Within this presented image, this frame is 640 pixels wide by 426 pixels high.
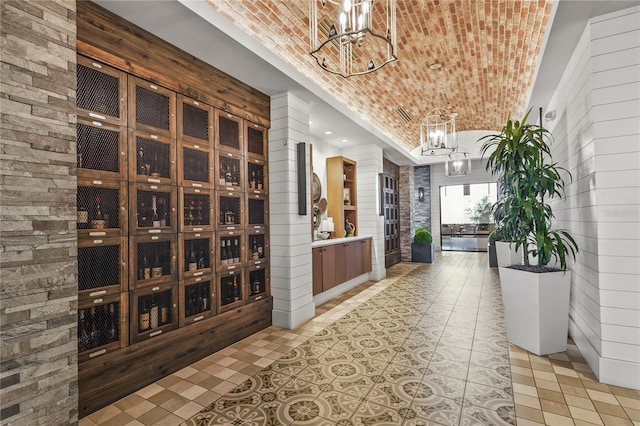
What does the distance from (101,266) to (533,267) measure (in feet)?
12.7

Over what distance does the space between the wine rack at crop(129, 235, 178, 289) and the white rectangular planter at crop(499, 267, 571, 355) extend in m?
3.29

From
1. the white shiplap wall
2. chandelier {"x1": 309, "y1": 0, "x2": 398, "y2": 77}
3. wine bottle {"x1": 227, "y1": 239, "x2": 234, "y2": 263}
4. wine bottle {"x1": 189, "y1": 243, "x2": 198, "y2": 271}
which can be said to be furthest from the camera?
the white shiplap wall

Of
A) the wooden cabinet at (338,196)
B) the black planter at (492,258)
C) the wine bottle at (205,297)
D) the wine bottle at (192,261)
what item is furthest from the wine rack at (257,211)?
the black planter at (492,258)

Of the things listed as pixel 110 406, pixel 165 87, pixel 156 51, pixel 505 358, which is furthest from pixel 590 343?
pixel 156 51

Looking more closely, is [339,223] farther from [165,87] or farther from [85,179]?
[85,179]

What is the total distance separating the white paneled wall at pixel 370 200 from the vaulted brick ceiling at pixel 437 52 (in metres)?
0.78

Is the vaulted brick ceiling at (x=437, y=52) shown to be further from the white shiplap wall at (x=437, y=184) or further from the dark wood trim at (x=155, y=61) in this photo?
the white shiplap wall at (x=437, y=184)

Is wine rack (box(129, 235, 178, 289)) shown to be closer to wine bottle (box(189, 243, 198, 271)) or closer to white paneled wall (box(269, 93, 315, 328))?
wine bottle (box(189, 243, 198, 271))

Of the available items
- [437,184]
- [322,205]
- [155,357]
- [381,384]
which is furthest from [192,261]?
[437,184]

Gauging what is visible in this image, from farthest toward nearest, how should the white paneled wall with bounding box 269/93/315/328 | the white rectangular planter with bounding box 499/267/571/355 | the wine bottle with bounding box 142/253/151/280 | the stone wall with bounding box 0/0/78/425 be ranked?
the white paneled wall with bounding box 269/93/315/328 → the white rectangular planter with bounding box 499/267/571/355 → the wine bottle with bounding box 142/253/151/280 → the stone wall with bounding box 0/0/78/425

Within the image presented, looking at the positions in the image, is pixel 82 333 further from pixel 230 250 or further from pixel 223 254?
pixel 230 250

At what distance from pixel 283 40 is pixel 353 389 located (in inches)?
138

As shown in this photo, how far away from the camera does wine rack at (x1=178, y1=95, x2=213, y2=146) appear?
9.67 ft

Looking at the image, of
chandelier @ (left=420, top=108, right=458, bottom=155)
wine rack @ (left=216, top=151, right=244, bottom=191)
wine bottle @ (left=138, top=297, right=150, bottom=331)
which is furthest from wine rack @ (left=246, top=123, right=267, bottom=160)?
chandelier @ (left=420, top=108, right=458, bottom=155)
